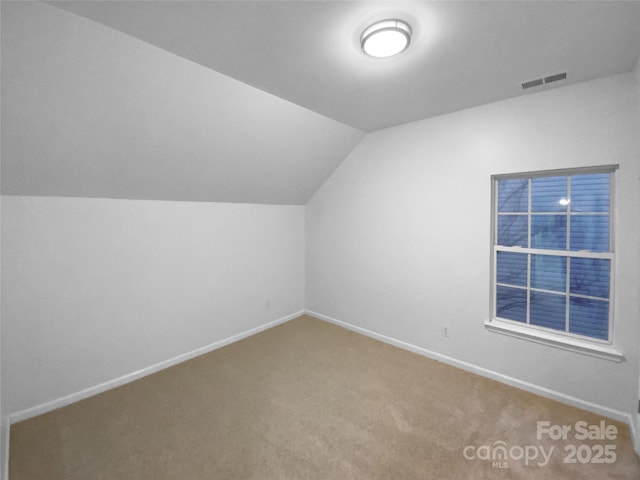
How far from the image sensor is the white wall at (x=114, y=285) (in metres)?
2.13

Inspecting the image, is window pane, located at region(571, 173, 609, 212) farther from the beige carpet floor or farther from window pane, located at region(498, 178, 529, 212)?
the beige carpet floor

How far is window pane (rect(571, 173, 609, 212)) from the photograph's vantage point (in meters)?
2.33

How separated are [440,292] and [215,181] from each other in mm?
2620

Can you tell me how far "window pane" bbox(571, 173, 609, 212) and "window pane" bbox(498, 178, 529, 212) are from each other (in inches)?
15.3

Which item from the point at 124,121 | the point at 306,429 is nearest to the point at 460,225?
the point at 306,429

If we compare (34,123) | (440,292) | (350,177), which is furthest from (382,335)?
(34,123)

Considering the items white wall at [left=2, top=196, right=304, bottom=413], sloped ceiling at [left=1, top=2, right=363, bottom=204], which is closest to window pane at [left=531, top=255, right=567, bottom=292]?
sloped ceiling at [left=1, top=2, right=363, bottom=204]

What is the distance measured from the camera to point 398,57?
1.86 meters

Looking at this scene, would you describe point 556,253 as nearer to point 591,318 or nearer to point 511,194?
point 511,194

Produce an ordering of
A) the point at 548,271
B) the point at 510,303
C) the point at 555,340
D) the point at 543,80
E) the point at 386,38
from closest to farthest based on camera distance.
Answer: the point at 386,38
the point at 543,80
the point at 555,340
the point at 548,271
the point at 510,303

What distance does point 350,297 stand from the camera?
12.5 ft

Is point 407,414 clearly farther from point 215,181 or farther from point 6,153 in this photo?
point 6,153

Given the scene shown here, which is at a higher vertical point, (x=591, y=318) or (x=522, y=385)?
(x=591, y=318)

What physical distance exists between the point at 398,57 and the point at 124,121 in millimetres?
1945
